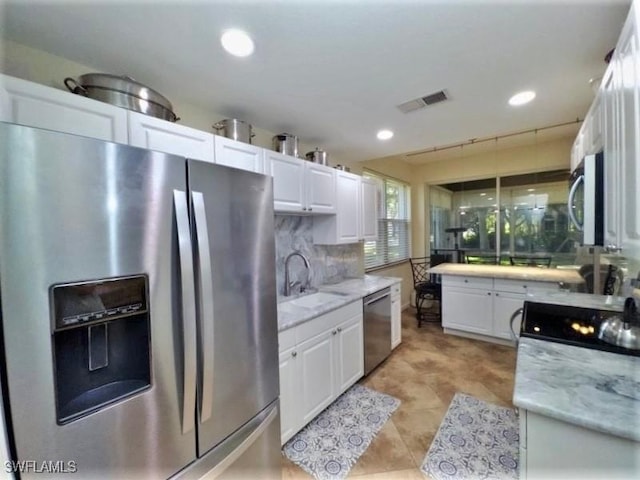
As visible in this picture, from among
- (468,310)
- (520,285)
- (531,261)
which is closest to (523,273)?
(520,285)

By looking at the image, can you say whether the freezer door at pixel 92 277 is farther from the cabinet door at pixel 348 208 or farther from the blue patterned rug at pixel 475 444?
the cabinet door at pixel 348 208

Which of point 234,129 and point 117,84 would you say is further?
point 234,129

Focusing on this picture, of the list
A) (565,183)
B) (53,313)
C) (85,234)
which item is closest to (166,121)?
(85,234)

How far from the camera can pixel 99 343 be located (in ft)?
2.97

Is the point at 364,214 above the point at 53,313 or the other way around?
above

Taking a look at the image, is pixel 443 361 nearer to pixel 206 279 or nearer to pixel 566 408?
pixel 566 408

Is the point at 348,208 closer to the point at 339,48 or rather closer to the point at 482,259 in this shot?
the point at 339,48

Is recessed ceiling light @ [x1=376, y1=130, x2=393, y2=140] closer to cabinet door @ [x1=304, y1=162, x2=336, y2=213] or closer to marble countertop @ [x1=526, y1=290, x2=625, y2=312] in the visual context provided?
cabinet door @ [x1=304, y1=162, x2=336, y2=213]

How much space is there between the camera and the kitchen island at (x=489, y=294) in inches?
126

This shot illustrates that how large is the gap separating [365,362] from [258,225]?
1950 mm

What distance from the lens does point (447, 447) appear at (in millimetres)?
1812

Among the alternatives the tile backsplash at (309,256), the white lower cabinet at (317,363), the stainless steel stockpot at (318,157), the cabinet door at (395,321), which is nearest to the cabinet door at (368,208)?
the tile backsplash at (309,256)

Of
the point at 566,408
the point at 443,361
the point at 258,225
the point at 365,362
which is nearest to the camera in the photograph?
the point at 566,408

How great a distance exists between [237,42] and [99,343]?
147 centimetres
